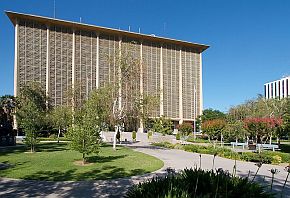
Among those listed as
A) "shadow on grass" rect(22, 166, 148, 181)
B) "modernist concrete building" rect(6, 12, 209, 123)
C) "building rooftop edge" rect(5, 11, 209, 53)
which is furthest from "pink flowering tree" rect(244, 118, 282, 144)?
"building rooftop edge" rect(5, 11, 209, 53)

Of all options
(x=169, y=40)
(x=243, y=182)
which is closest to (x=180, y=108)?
(x=169, y=40)

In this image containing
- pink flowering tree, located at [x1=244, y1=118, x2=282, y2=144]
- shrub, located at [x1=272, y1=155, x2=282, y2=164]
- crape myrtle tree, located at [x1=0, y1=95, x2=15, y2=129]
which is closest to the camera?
shrub, located at [x1=272, y1=155, x2=282, y2=164]

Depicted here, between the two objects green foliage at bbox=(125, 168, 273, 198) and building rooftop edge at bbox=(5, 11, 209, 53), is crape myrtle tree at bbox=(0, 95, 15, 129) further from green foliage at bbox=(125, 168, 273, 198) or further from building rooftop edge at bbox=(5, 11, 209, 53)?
green foliage at bbox=(125, 168, 273, 198)

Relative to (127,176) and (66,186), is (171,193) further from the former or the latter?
(127,176)

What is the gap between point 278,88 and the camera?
131125mm

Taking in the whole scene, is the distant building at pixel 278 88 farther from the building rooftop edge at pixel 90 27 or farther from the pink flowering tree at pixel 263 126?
the pink flowering tree at pixel 263 126

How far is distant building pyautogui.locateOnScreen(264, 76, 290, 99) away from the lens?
12356cm

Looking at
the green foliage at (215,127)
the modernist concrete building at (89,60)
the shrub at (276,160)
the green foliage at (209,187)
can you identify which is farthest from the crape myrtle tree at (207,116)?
the green foliage at (209,187)

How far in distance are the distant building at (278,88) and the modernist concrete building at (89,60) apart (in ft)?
180

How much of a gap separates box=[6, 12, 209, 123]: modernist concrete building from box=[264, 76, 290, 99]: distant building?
2155 inches

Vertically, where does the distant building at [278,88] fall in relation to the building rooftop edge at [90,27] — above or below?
below

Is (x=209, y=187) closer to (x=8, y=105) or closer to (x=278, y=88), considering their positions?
(x=8, y=105)

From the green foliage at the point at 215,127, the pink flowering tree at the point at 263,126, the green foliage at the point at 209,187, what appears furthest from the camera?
the green foliage at the point at 215,127

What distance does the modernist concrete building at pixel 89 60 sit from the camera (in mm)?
62250
